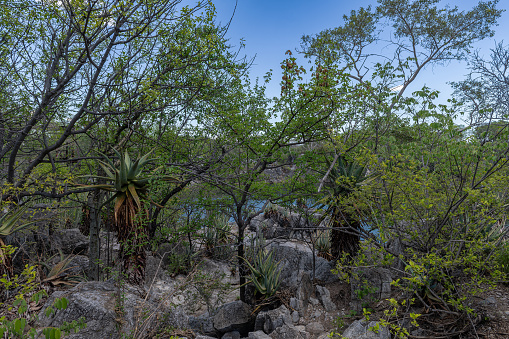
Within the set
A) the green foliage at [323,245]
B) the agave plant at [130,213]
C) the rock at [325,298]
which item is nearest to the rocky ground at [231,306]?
the rock at [325,298]

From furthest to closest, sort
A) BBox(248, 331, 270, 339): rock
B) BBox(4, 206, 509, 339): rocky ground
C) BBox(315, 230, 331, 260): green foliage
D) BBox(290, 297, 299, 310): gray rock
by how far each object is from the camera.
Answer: BBox(315, 230, 331, 260): green foliage → BBox(290, 297, 299, 310): gray rock → BBox(248, 331, 270, 339): rock → BBox(4, 206, 509, 339): rocky ground

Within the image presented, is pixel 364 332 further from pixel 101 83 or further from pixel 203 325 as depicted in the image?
pixel 101 83

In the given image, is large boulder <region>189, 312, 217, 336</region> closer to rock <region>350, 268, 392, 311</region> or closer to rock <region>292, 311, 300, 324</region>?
rock <region>292, 311, 300, 324</region>

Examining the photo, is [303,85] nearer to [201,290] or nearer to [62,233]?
[201,290]

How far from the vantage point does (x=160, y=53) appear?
6.58 metres

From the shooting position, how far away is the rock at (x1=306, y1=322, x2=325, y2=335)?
5.79 metres

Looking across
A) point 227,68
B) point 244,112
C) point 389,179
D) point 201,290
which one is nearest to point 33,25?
point 227,68

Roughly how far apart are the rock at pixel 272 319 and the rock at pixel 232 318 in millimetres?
314

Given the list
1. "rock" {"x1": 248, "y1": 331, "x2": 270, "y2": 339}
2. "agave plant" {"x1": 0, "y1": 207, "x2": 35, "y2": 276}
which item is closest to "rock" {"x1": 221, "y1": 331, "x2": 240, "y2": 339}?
"rock" {"x1": 248, "y1": 331, "x2": 270, "y2": 339}

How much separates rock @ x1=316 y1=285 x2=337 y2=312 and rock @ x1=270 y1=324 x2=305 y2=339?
1.27 metres

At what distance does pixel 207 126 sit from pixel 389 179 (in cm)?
436

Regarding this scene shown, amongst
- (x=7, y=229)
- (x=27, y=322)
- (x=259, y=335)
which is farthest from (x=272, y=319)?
(x=7, y=229)

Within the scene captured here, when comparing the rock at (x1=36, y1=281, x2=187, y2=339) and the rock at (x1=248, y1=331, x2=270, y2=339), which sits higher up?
the rock at (x1=36, y1=281, x2=187, y2=339)

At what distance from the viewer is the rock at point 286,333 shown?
5359 mm
